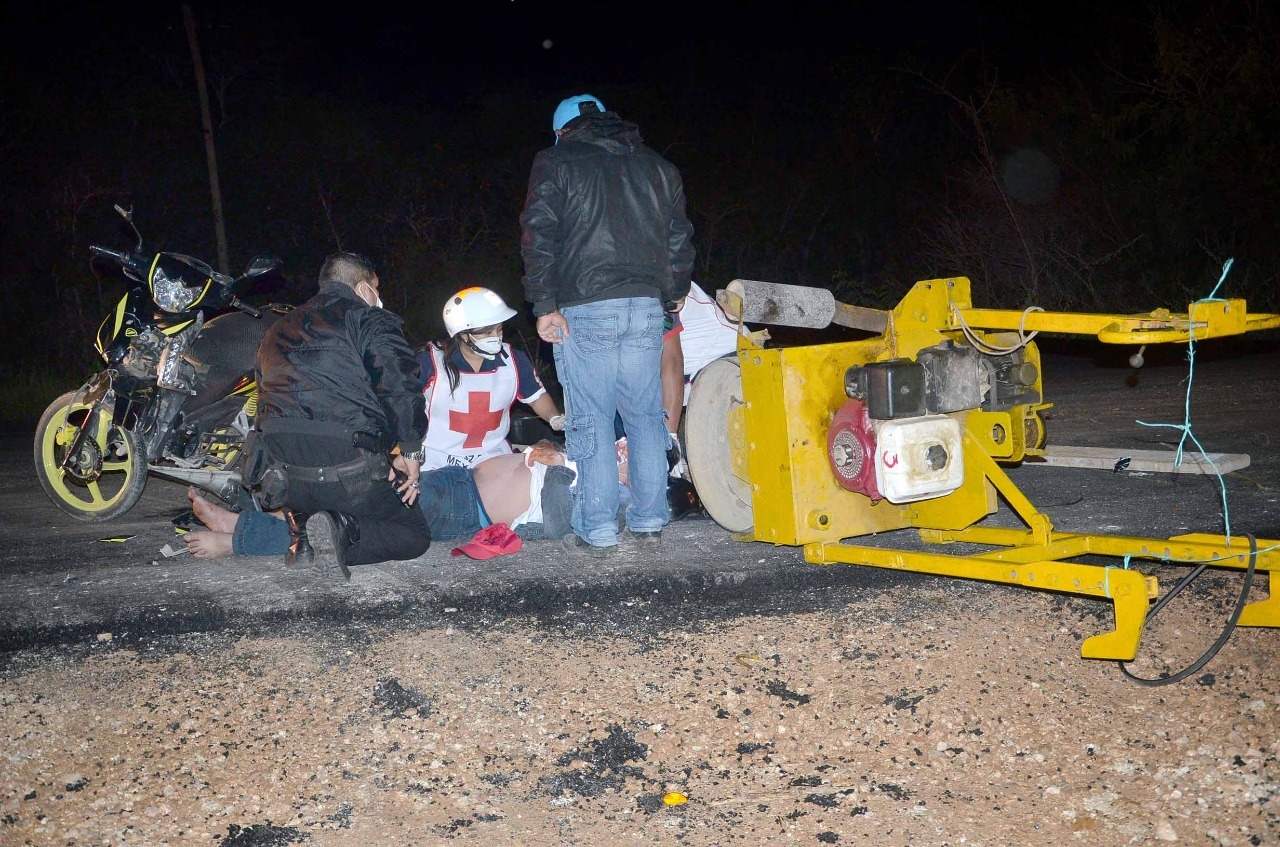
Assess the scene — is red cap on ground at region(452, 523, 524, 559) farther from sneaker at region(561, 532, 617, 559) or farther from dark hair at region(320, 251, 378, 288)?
dark hair at region(320, 251, 378, 288)

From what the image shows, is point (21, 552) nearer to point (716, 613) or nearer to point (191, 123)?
point (716, 613)

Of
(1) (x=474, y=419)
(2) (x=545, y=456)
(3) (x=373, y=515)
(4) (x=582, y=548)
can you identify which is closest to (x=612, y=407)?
(2) (x=545, y=456)

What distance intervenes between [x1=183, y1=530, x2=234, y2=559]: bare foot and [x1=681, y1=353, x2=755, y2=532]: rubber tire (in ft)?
7.40

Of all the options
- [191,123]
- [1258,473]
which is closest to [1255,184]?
[1258,473]

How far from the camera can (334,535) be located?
4645 mm

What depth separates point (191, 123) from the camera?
802 inches

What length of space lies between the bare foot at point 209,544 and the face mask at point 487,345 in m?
1.51

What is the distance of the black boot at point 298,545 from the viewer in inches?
192

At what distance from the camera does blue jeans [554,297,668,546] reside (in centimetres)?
489

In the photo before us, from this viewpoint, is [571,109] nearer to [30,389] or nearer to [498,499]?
[498,499]

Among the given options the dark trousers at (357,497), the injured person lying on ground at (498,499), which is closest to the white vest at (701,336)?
the injured person lying on ground at (498,499)

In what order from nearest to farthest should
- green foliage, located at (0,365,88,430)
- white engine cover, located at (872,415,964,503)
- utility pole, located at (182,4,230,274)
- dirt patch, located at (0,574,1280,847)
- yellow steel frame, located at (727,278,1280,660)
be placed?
dirt patch, located at (0,574,1280,847) < yellow steel frame, located at (727,278,1280,660) < white engine cover, located at (872,415,964,503) < green foliage, located at (0,365,88,430) < utility pole, located at (182,4,230,274)

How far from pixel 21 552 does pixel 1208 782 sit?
531cm

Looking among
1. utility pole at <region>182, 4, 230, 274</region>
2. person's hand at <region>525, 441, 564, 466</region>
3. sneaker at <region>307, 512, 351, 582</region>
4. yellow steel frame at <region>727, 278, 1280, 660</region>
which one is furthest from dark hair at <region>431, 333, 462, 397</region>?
utility pole at <region>182, 4, 230, 274</region>
